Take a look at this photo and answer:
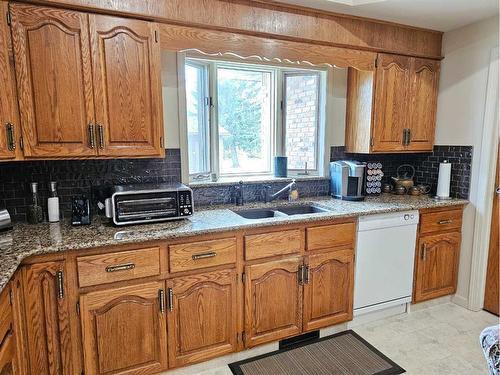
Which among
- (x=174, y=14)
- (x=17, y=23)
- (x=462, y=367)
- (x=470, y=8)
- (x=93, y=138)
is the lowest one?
(x=462, y=367)

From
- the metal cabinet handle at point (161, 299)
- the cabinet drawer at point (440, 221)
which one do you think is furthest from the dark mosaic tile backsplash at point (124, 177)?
the metal cabinet handle at point (161, 299)

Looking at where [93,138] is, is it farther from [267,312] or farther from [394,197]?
[394,197]

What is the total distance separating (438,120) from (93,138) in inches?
111

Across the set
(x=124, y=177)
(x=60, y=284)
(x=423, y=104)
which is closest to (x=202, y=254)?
(x=60, y=284)

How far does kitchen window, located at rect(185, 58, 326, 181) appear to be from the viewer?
8.79 feet

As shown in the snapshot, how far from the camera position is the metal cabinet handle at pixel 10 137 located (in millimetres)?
1749

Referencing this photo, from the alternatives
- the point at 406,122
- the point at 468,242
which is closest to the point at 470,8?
the point at 406,122

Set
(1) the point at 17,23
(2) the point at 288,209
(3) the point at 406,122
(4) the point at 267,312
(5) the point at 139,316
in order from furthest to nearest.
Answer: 1. (3) the point at 406,122
2. (2) the point at 288,209
3. (4) the point at 267,312
4. (5) the point at 139,316
5. (1) the point at 17,23

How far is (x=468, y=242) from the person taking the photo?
2822 mm

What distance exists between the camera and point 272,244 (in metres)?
2.14

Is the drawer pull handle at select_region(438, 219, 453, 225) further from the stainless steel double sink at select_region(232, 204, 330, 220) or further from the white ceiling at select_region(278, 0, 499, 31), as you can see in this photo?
the white ceiling at select_region(278, 0, 499, 31)

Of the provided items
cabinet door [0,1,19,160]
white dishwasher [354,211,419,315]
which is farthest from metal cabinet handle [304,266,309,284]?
cabinet door [0,1,19,160]

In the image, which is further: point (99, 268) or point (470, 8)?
point (470, 8)

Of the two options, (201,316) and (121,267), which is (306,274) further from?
(121,267)
